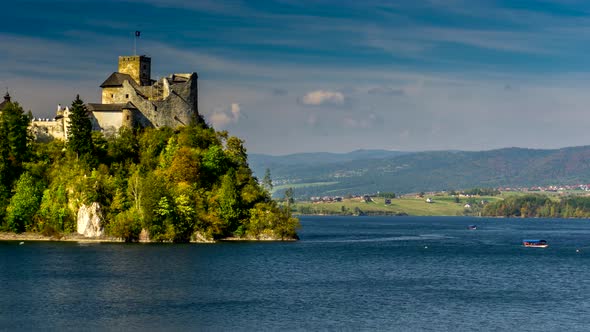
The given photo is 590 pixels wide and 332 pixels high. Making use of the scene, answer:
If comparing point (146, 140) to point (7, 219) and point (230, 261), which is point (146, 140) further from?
point (230, 261)

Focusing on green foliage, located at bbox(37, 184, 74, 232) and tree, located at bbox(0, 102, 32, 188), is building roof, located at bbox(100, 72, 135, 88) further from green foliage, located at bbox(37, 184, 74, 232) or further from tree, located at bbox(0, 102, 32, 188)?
green foliage, located at bbox(37, 184, 74, 232)

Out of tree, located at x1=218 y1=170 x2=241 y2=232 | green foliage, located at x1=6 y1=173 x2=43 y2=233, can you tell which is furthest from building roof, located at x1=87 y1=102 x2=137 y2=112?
tree, located at x1=218 y1=170 x2=241 y2=232

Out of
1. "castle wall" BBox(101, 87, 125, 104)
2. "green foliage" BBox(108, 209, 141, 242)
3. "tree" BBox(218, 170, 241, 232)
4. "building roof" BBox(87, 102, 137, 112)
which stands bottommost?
"green foliage" BBox(108, 209, 141, 242)

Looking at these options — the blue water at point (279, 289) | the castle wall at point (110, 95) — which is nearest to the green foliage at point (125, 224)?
the blue water at point (279, 289)

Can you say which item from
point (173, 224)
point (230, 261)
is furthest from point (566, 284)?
point (173, 224)

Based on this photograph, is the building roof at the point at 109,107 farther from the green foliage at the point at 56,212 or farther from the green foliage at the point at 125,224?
the green foliage at the point at 125,224

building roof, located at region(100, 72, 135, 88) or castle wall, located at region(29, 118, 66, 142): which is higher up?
building roof, located at region(100, 72, 135, 88)

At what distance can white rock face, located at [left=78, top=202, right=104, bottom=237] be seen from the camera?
109750mm

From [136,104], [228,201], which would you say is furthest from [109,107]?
[228,201]

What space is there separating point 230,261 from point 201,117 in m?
45.3

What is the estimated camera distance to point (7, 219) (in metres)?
113

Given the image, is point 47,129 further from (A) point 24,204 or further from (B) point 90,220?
(B) point 90,220

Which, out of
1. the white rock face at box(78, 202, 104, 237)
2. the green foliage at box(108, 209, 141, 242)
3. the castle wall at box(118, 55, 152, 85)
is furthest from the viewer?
the castle wall at box(118, 55, 152, 85)

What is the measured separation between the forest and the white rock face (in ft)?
2.67
